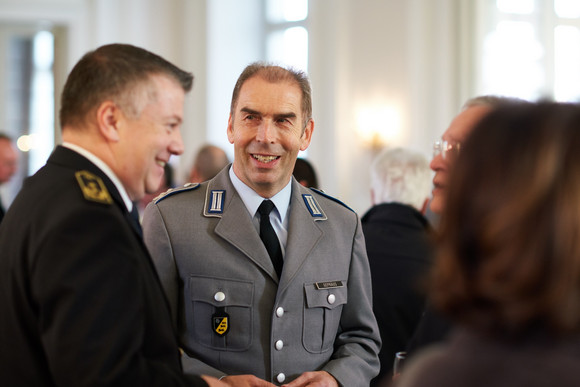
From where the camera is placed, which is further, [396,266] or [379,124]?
[379,124]

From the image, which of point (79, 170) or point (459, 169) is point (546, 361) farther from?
point (79, 170)

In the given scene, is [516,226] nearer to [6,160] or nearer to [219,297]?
[219,297]

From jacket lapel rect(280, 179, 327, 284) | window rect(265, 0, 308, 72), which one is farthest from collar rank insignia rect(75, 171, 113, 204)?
window rect(265, 0, 308, 72)

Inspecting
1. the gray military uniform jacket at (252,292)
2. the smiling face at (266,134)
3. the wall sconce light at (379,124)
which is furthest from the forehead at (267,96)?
the wall sconce light at (379,124)

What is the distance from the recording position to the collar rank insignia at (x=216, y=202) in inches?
87.6

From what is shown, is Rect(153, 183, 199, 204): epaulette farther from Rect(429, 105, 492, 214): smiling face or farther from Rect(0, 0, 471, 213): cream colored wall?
Rect(0, 0, 471, 213): cream colored wall

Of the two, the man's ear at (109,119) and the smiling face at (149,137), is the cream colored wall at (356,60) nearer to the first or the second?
the smiling face at (149,137)

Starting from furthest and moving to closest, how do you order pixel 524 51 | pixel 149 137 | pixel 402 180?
pixel 524 51 → pixel 402 180 → pixel 149 137

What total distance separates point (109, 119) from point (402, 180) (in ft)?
6.19

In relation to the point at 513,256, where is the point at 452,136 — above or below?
above

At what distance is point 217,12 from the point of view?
30.8 ft

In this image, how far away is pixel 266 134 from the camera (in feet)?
7.39

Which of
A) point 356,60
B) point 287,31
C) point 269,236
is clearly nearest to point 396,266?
point 269,236

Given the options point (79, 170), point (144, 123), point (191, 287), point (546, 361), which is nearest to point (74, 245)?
point (79, 170)
